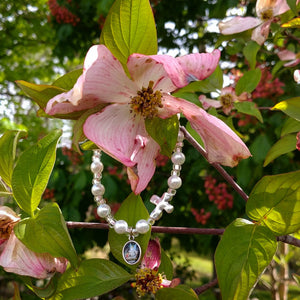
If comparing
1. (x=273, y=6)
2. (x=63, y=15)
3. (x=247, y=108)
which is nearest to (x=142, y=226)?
(x=247, y=108)

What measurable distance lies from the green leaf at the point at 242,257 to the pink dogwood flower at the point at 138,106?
0.05m

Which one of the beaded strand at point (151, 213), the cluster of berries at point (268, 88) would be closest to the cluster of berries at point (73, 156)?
the cluster of berries at point (268, 88)

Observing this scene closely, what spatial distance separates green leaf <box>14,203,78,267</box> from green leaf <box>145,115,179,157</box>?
0.28 feet

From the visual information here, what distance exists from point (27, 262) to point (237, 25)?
1.47ft

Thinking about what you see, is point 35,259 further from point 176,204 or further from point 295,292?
point 295,292

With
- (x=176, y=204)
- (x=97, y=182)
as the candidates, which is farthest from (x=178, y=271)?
(x=97, y=182)

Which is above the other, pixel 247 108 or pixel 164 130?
pixel 164 130

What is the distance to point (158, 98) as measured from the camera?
0.28 meters

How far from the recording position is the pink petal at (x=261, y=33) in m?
0.55

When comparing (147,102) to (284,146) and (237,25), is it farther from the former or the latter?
(237,25)

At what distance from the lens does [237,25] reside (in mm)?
569

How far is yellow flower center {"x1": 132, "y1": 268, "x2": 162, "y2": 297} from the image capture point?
0.31 meters

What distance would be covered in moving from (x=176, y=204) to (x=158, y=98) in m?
1.00

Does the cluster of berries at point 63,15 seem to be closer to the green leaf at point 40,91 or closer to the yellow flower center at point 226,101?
the yellow flower center at point 226,101
